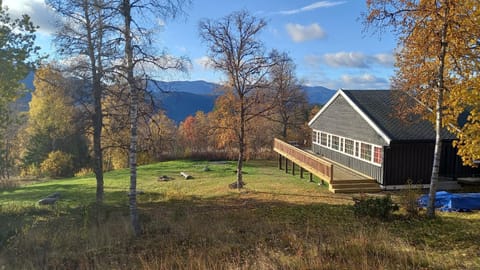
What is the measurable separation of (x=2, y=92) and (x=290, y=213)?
10623 millimetres

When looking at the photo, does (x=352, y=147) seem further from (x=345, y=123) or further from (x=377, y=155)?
(x=377, y=155)

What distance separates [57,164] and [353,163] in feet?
91.6

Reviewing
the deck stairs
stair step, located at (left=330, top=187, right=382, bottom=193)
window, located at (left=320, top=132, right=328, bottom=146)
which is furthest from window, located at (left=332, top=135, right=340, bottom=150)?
stair step, located at (left=330, top=187, right=382, bottom=193)

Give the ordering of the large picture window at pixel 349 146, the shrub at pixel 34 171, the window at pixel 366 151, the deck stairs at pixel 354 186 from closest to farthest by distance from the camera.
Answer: the deck stairs at pixel 354 186 < the window at pixel 366 151 < the large picture window at pixel 349 146 < the shrub at pixel 34 171

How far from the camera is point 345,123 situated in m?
20.1

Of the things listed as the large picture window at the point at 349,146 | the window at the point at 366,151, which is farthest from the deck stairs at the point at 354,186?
the large picture window at the point at 349,146

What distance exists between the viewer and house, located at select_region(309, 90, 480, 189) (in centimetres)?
1559

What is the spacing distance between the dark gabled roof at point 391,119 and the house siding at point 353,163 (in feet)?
6.44

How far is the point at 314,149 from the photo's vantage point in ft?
84.1

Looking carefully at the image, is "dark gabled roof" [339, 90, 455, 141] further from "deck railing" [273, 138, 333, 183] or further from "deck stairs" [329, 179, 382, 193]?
"deck railing" [273, 138, 333, 183]

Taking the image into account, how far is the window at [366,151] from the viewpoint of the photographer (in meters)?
17.0

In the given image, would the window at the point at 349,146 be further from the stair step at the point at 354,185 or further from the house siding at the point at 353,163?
the stair step at the point at 354,185

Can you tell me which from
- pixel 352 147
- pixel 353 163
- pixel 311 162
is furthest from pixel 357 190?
pixel 352 147

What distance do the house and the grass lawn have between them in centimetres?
325
